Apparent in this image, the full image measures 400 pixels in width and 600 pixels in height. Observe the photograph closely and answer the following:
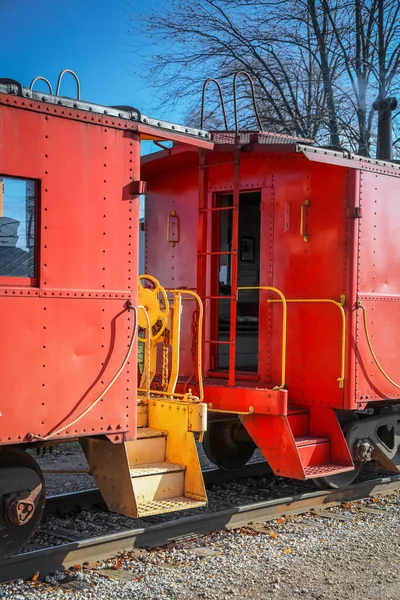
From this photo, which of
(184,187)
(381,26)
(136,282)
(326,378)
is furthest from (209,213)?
(381,26)

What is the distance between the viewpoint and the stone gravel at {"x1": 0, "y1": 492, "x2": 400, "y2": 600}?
16.6 ft

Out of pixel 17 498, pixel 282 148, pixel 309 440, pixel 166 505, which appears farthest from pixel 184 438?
pixel 282 148

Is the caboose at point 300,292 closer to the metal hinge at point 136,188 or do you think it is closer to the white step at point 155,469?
the white step at point 155,469

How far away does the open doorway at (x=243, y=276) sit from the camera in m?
8.46

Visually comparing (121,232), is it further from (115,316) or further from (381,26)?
(381,26)

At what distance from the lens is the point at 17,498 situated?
5.06 metres

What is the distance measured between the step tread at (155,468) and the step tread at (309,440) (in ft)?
4.56

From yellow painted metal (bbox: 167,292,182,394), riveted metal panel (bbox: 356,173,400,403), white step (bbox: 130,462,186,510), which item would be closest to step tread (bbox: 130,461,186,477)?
white step (bbox: 130,462,186,510)

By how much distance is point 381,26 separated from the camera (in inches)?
659

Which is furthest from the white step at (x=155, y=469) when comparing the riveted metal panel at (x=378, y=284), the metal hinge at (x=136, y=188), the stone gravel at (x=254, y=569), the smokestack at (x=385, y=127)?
the smokestack at (x=385, y=127)

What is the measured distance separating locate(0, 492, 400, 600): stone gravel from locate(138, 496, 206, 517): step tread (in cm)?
33

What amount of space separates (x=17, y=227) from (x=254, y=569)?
2.94 m

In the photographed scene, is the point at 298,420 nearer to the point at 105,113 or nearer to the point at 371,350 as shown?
the point at 371,350

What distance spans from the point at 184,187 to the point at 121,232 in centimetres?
289
